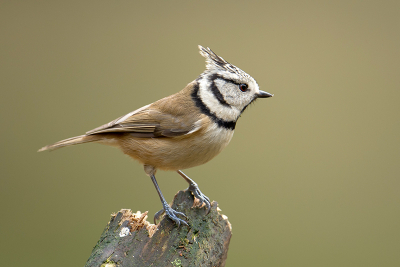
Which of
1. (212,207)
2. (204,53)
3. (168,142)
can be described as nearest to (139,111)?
(168,142)

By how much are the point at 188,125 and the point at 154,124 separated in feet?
1.03

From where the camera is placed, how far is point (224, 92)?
277cm

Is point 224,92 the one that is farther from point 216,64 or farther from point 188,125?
point 188,125

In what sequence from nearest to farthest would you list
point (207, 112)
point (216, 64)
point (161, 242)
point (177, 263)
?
point (177, 263) → point (161, 242) → point (207, 112) → point (216, 64)

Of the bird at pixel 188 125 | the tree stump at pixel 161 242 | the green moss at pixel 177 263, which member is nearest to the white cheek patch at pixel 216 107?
the bird at pixel 188 125

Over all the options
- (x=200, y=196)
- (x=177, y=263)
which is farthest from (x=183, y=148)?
(x=177, y=263)

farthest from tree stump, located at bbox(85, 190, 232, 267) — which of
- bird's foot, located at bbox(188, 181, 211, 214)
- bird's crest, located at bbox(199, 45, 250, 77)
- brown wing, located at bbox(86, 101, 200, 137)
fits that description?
bird's crest, located at bbox(199, 45, 250, 77)

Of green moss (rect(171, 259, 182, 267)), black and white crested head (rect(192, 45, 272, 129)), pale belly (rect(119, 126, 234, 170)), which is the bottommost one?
green moss (rect(171, 259, 182, 267))

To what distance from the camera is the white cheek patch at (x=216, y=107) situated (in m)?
2.72

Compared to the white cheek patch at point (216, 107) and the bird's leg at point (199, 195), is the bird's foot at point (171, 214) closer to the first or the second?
the bird's leg at point (199, 195)

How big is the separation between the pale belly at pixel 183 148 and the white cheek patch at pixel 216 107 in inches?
4.4

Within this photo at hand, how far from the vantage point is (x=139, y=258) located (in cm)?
224

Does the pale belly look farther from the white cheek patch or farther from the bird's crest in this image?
the bird's crest

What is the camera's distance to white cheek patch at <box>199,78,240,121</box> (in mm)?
2721
